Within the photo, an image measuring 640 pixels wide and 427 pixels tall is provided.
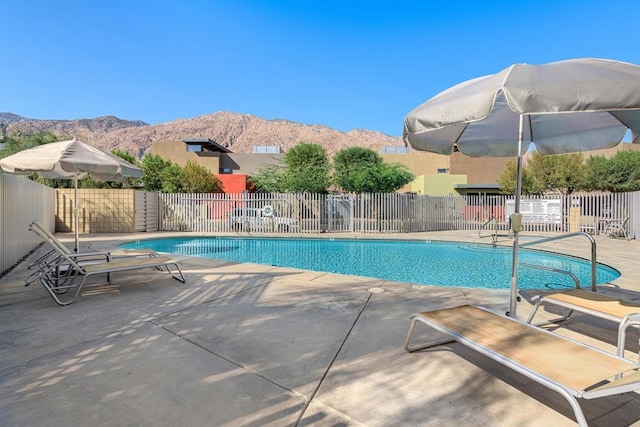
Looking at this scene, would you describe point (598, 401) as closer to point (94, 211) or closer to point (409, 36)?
point (94, 211)

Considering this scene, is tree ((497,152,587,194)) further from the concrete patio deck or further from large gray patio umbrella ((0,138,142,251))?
large gray patio umbrella ((0,138,142,251))

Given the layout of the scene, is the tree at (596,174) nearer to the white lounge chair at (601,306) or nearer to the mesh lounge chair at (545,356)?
the white lounge chair at (601,306)

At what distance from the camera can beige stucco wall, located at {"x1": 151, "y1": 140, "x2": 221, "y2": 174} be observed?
125 ft

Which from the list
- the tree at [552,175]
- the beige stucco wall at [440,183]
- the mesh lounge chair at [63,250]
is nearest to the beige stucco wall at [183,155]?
the beige stucco wall at [440,183]

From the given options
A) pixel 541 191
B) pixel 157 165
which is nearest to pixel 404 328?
pixel 541 191

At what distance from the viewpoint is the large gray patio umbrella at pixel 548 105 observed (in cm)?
210

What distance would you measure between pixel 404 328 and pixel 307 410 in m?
1.52

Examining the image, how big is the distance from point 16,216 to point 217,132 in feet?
300

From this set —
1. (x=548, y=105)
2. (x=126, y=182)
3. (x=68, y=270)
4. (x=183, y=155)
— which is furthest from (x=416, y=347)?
(x=183, y=155)

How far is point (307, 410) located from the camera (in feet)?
6.38

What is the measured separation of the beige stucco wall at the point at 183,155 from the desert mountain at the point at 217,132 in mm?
45562

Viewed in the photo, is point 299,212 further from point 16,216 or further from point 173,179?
point 173,179

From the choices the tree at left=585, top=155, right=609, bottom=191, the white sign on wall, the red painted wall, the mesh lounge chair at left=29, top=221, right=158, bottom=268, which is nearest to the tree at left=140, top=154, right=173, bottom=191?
the red painted wall

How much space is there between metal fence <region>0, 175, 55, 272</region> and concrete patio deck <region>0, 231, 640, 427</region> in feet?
6.40
